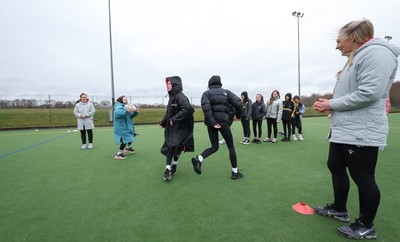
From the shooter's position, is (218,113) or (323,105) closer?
(323,105)

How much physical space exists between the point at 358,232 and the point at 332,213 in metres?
0.38

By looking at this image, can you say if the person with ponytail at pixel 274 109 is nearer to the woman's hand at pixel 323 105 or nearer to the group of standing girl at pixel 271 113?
the group of standing girl at pixel 271 113

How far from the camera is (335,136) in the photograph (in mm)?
2031

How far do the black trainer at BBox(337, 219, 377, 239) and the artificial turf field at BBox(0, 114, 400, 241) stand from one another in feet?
0.27

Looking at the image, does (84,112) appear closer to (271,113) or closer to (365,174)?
(271,113)

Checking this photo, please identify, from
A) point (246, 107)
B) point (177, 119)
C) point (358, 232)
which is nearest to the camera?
point (358, 232)

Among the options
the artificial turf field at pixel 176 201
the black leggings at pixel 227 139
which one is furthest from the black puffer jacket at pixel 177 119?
the artificial turf field at pixel 176 201

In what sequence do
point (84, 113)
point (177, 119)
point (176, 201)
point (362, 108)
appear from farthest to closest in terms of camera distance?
point (84, 113)
point (177, 119)
point (176, 201)
point (362, 108)

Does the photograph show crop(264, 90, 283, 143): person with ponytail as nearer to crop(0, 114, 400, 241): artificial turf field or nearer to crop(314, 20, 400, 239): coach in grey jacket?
crop(0, 114, 400, 241): artificial turf field

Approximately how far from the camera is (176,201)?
9.55ft

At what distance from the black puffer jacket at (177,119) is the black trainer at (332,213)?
2.25m

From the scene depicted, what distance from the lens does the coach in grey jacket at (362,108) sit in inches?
68.2

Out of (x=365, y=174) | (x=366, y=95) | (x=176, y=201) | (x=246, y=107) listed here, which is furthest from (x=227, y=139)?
(x=246, y=107)

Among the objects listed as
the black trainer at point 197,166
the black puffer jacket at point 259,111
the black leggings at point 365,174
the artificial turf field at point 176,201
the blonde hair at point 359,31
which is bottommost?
the artificial turf field at point 176,201
